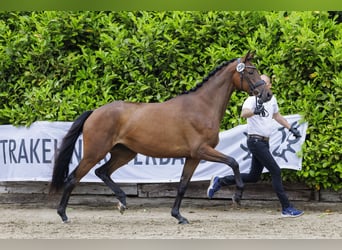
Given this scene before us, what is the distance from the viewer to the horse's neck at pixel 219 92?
7.89 meters

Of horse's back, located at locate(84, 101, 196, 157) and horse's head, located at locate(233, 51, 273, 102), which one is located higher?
horse's head, located at locate(233, 51, 273, 102)

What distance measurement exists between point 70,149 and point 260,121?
7.74 feet

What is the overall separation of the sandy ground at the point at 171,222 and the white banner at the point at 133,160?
486 mm

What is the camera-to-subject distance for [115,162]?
27.1ft

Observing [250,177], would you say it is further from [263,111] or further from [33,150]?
[33,150]

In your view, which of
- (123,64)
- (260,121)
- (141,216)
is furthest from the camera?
(123,64)

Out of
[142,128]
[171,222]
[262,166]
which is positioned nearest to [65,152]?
[142,128]

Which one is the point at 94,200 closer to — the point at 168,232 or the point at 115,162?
the point at 115,162

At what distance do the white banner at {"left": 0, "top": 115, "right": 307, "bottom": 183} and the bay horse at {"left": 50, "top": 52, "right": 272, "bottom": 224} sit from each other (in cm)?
105

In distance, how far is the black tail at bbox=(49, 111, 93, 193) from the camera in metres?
8.04

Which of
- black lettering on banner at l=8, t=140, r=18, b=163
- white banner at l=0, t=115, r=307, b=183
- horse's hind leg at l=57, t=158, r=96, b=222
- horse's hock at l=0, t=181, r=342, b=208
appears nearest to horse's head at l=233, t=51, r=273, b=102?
white banner at l=0, t=115, r=307, b=183

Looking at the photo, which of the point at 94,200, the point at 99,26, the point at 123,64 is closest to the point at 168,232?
the point at 94,200

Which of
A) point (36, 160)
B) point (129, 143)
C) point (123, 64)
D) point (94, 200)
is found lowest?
point (94, 200)

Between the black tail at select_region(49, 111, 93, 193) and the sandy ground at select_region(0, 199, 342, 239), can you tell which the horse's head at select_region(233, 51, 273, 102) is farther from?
the black tail at select_region(49, 111, 93, 193)
